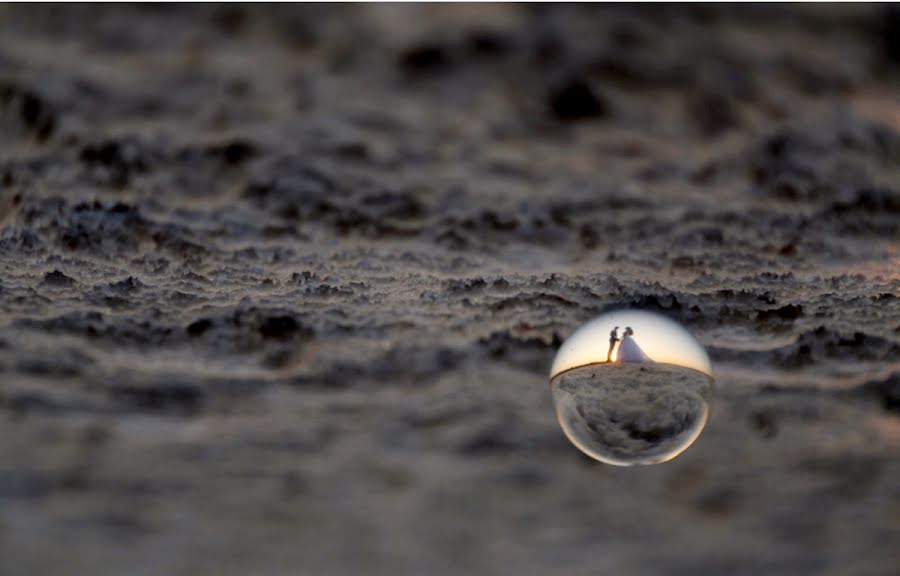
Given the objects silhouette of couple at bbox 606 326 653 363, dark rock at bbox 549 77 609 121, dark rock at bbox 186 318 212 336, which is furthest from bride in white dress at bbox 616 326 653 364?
dark rock at bbox 186 318 212 336

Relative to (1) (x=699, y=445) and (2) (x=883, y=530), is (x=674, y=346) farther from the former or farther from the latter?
(2) (x=883, y=530)

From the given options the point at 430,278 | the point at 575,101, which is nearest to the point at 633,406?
the point at 430,278

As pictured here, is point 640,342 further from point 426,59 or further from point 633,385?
point 426,59

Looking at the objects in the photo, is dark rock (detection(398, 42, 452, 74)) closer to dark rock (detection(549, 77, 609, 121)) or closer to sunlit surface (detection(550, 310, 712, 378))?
dark rock (detection(549, 77, 609, 121))

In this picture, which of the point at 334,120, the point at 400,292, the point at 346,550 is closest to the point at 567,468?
the point at 346,550

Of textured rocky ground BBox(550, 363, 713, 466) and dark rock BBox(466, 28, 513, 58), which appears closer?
dark rock BBox(466, 28, 513, 58)

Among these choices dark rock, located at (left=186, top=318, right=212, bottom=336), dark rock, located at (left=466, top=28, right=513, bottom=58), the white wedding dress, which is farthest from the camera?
dark rock, located at (left=186, top=318, right=212, bottom=336)

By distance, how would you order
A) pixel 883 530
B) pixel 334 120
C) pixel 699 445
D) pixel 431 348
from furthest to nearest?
pixel 883 530
pixel 699 445
pixel 431 348
pixel 334 120

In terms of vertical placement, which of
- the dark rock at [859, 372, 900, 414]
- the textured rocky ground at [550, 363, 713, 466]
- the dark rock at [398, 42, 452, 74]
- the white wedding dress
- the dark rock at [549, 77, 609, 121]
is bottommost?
the textured rocky ground at [550, 363, 713, 466]
